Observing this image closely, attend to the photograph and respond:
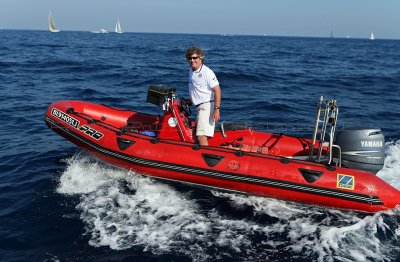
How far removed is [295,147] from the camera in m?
6.55

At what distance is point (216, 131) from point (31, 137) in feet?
14.5

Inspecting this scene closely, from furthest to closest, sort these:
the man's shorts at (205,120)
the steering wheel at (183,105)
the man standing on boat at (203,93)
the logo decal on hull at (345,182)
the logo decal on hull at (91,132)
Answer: the steering wheel at (183,105) → the logo decal on hull at (91,132) → the man's shorts at (205,120) → the man standing on boat at (203,93) → the logo decal on hull at (345,182)

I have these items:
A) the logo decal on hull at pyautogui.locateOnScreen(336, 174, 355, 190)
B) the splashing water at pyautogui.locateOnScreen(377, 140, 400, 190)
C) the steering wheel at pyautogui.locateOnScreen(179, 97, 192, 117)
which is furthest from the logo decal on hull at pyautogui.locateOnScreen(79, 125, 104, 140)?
the splashing water at pyautogui.locateOnScreen(377, 140, 400, 190)

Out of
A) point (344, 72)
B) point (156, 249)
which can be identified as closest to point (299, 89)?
point (344, 72)

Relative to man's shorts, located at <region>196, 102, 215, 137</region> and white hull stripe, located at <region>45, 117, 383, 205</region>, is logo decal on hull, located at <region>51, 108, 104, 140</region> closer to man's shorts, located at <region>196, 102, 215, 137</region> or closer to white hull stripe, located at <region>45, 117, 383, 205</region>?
white hull stripe, located at <region>45, 117, 383, 205</region>

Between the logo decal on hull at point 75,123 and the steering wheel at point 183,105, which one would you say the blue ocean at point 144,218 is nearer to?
the logo decal on hull at point 75,123

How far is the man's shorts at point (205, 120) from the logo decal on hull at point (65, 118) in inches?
89.8

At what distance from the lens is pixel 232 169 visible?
18.7ft

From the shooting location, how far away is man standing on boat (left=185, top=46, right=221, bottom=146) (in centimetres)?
567

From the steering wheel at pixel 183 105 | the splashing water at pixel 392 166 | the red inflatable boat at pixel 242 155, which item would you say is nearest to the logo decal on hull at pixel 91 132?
the red inflatable boat at pixel 242 155

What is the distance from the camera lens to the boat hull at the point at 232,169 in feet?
17.2

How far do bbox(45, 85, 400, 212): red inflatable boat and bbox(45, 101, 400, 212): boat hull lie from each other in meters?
0.01

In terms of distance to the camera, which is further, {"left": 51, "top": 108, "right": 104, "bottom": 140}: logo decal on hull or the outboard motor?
{"left": 51, "top": 108, "right": 104, "bottom": 140}: logo decal on hull

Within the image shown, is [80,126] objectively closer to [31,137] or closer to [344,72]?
[31,137]
